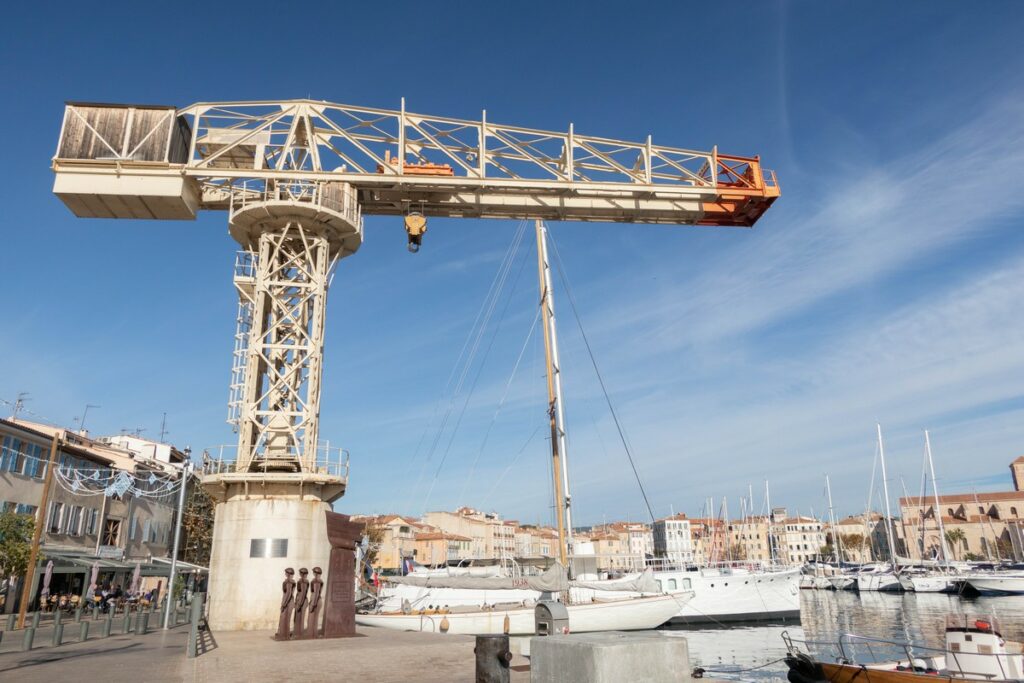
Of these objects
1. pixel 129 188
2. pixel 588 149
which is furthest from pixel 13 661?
pixel 588 149

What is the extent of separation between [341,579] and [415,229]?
40.5ft

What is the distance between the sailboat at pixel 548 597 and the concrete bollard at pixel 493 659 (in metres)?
21.4

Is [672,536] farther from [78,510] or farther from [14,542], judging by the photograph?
[14,542]

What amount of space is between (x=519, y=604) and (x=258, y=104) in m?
27.2

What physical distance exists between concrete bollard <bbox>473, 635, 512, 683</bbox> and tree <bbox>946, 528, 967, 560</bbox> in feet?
482

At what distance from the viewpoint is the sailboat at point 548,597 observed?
102ft

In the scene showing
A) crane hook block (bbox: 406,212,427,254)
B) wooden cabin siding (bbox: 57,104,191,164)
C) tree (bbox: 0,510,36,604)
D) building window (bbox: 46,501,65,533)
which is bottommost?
tree (bbox: 0,510,36,604)

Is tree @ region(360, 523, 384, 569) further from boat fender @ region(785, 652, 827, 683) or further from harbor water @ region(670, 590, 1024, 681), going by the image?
boat fender @ region(785, 652, 827, 683)

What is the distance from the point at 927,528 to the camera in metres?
142

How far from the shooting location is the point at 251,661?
13.6 m

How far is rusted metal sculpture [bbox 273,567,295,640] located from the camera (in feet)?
58.0

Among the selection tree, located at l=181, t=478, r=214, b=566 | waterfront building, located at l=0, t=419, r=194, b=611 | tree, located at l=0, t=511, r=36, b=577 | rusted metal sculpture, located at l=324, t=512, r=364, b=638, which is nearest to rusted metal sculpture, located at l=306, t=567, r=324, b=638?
rusted metal sculpture, located at l=324, t=512, r=364, b=638

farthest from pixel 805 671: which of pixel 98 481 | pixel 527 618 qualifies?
pixel 98 481

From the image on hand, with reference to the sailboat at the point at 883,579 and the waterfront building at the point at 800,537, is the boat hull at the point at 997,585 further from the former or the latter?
the waterfront building at the point at 800,537
